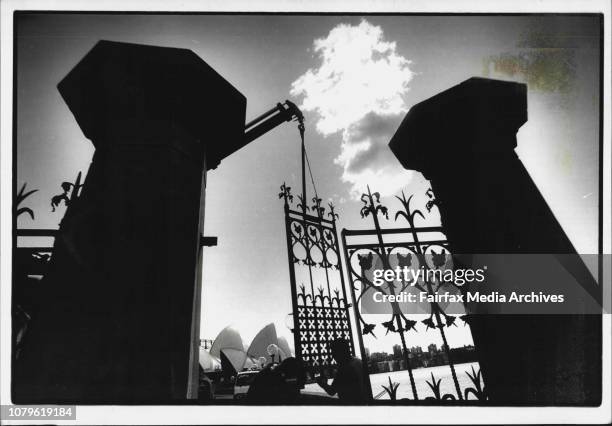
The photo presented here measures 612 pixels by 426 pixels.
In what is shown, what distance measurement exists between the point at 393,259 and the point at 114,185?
2.47m

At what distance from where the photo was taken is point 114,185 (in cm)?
243

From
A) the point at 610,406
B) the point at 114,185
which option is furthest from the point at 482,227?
the point at 114,185

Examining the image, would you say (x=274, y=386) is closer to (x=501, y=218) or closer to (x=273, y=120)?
(x=501, y=218)

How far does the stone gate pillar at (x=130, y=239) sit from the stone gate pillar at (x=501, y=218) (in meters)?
1.73

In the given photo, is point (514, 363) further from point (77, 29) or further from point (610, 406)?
point (77, 29)

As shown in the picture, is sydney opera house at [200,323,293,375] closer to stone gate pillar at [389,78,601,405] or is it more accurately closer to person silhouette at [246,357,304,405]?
person silhouette at [246,357,304,405]

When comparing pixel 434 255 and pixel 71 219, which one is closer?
pixel 71 219

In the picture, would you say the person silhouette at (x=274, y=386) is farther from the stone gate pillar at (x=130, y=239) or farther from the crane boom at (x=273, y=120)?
the crane boom at (x=273, y=120)

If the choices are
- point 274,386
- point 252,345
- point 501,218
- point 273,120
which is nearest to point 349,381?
point 274,386

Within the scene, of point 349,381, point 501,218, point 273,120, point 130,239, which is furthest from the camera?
point 273,120

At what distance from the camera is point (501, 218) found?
2.60 m

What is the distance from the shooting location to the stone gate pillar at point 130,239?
6.82 feet

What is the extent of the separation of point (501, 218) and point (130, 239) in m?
2.74

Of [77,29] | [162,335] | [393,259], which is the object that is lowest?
[162,335]
